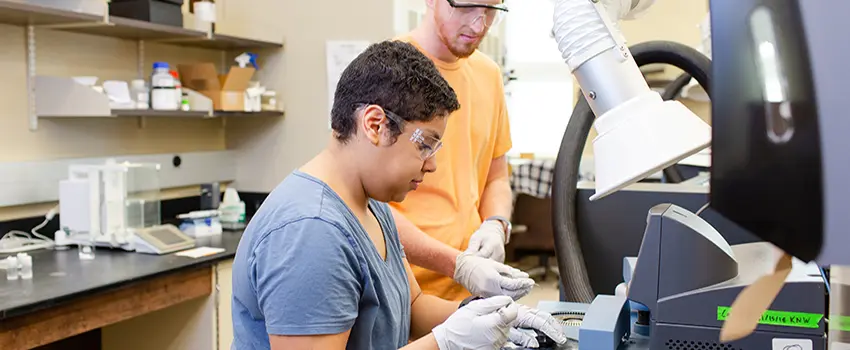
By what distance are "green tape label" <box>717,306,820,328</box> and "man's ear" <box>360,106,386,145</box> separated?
1.95 feet

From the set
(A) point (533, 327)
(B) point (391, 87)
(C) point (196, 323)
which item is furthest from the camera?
(C) point (196, 323)

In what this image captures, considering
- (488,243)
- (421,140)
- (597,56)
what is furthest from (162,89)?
(597,56)

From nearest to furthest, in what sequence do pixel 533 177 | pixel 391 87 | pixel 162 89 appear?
1. pixel 391 87
2. pixel 162 89
3. pixel 533 177

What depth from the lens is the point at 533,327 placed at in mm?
1352

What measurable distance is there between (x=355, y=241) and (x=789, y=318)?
2.18 feet

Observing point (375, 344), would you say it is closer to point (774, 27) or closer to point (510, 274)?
point (510, 274)

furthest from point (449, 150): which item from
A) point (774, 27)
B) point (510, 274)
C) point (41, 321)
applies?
point (774, 27)

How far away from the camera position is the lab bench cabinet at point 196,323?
285 cm

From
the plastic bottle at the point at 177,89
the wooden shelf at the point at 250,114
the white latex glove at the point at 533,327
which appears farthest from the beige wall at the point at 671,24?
the white latex glove at the point at 533,327

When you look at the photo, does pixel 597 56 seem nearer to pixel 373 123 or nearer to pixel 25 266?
pixel 373 123

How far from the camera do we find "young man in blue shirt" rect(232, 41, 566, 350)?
1.13 metres

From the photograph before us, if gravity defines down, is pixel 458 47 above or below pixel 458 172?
above

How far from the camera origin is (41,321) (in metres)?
2.12

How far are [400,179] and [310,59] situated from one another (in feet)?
8.43
